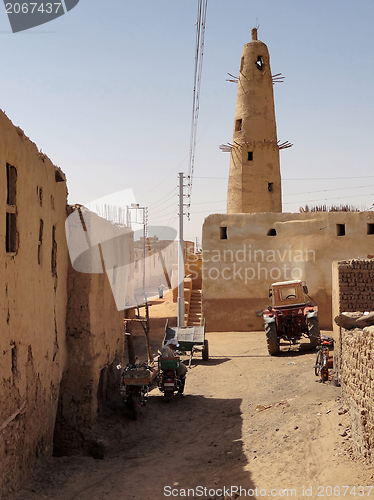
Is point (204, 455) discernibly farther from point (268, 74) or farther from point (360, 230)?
point (268, 74)

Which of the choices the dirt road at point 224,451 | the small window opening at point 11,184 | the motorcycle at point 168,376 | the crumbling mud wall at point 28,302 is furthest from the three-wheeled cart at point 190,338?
the small window opening at point 11,184

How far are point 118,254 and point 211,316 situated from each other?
32.9 ft

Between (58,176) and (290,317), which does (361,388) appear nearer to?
(58,176)

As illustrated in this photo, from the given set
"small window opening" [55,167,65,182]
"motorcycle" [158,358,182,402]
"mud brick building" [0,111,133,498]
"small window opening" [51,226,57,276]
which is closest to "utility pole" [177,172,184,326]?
"motorcycle" [158,358,182,402]

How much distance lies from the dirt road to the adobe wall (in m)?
8.40

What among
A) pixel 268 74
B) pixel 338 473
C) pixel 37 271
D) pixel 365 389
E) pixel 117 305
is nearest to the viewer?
pixel 338 473

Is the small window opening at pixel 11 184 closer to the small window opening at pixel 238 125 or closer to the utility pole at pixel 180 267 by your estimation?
the utility pole at pixel 180 267

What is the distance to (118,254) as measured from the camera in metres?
12.0

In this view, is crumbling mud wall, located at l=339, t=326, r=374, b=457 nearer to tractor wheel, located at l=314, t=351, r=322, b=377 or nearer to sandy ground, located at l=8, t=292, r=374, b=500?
sandy ground, located at l=8, t=292, r=374, b=500

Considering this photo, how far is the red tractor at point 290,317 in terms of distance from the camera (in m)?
15.2

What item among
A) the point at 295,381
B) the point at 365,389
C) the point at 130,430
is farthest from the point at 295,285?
the point at 365,389

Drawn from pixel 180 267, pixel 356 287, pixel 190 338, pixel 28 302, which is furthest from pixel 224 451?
pixel 180 267

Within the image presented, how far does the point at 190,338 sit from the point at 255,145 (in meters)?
12.7

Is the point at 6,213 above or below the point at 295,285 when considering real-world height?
above
